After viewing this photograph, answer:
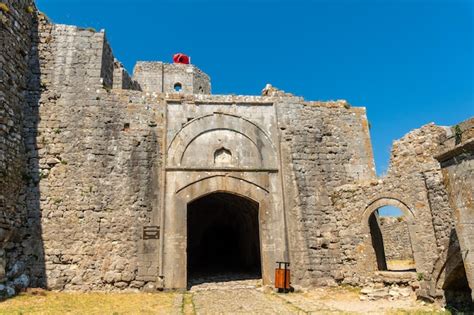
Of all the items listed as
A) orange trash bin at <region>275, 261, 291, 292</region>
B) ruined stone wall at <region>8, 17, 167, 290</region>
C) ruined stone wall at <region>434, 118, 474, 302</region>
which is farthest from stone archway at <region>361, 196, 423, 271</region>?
ruined stone wall at <region>8, 17, 167, 290</region>

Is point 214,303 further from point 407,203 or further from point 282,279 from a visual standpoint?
point 407,203

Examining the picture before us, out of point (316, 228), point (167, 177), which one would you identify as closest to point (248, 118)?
point (167, 177)

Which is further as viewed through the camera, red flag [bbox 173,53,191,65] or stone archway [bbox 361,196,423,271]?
red flag [bbox 173,53,191,65]

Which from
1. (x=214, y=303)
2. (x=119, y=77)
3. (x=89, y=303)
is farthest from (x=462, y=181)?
(x=119, y=77)

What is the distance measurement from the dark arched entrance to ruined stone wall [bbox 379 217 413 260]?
848 cm

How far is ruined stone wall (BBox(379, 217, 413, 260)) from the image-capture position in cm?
1992

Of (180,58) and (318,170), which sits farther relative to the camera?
(180,58)

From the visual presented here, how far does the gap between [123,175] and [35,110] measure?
340 cm

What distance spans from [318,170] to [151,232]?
5.81 meters

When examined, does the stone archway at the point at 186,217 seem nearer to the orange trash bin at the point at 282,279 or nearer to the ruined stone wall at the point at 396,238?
the orange trash bin at the point at 282,279

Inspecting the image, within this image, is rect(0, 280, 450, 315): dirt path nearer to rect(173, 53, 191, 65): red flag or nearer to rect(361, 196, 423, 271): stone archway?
rect(361, 196, 423, 271): stone archway

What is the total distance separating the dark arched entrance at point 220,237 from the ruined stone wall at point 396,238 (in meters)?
8.48

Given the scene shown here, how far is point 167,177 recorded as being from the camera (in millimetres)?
11312

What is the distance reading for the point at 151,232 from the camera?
1062 cm
